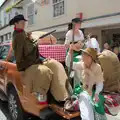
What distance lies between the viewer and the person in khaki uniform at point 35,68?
16.1ft

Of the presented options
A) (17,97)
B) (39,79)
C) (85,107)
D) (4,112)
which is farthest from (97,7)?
(85,107)

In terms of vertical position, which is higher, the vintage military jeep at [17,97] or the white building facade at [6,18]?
the white building facade at [6,18]

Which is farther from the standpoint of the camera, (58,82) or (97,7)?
(97,7)

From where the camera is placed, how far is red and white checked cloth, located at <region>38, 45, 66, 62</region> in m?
5.93

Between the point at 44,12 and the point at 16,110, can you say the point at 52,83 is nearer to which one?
the point at 16,110

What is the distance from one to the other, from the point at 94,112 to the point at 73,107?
1.16 feet

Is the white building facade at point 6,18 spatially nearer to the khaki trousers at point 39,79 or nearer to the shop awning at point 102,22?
the shop awning at point 102,22

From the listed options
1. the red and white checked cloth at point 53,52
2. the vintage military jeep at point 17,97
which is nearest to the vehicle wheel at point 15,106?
the vintage military jeep at point 17,97

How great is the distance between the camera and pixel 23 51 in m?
5.40

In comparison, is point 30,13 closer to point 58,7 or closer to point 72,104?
point 58,7

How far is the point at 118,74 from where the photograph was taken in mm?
4906

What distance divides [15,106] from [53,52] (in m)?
1.23

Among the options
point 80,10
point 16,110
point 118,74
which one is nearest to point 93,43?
point 118,74

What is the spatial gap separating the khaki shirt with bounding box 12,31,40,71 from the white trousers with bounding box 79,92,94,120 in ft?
4.20
